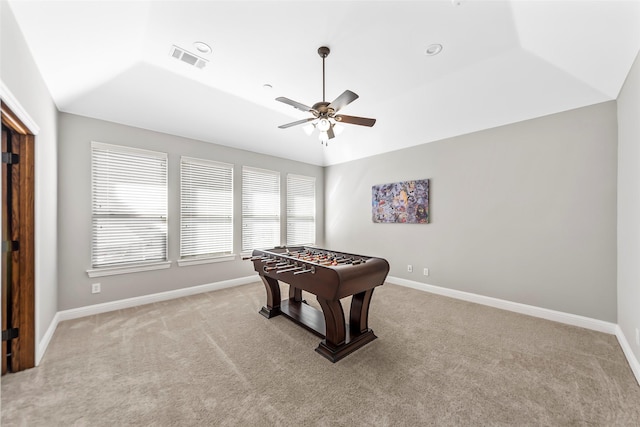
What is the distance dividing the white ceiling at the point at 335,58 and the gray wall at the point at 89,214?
0.18m

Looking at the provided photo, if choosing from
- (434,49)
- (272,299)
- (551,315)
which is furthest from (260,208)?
(551,315)

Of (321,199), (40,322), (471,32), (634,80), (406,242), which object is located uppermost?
(471,32)

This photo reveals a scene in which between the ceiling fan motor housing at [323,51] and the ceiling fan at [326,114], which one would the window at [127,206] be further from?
the ceiling fan motor housing at [323,51]

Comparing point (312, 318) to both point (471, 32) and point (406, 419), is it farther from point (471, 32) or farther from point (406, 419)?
point (471, 32)

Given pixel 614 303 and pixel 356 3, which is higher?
pixel 356 3

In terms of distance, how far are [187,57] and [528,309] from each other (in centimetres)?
491

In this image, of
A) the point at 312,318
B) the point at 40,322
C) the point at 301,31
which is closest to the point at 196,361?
the point at 312,318

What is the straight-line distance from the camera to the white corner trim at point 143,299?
3.08 metres

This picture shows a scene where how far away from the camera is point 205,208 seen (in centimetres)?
416

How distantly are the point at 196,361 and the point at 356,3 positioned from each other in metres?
3.22

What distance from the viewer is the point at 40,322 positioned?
2.28 metres

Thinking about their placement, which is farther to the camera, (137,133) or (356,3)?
(137,133)

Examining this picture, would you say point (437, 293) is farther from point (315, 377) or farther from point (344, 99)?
point (344, 99)

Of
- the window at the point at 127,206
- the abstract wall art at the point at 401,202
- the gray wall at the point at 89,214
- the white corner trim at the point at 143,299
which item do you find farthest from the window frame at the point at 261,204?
the abstract wall art at the point at 401,202
